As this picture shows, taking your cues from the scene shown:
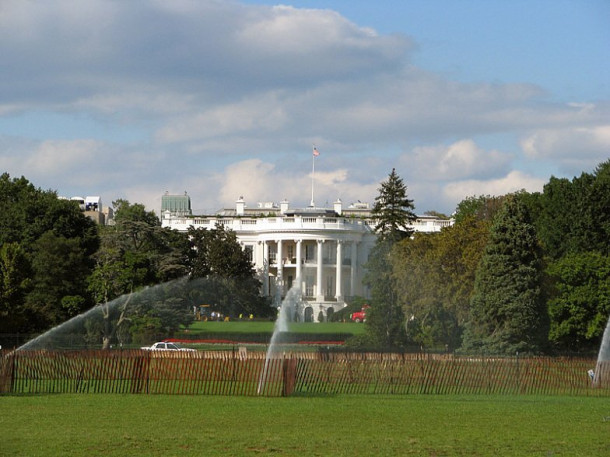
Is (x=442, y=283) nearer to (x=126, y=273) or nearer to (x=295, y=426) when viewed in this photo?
(x=126, y=273)

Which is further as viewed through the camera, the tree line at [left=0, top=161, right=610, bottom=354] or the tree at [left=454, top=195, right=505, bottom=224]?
the tree at [left=454, top=195, right=505, bottom=224]

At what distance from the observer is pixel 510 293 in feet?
186

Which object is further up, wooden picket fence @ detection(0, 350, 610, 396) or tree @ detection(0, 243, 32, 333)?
tree @ detection(0, 243, 32, 333)

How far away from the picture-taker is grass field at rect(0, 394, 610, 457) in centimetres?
2472

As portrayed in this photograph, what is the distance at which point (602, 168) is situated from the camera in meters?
98.7

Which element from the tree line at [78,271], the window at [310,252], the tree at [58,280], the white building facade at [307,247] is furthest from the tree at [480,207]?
→ the tree at [58,280]

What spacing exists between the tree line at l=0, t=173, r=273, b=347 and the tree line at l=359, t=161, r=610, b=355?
1386 cm

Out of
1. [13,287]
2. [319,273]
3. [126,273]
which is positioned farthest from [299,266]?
[13,287]

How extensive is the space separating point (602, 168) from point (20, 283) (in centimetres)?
5318

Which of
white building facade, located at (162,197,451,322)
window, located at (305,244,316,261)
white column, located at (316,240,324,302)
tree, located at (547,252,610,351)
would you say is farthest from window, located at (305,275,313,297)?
tree, located at (547,252,610,351)

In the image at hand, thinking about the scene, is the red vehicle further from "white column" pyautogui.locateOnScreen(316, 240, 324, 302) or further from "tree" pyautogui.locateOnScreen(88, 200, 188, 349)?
"tree" pyautogui.locateOnScreen(88, 200, 188, 349)

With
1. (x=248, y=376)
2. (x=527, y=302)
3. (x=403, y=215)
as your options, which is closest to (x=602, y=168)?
(x=403, y=215)

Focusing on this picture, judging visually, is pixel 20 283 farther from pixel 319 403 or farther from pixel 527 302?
pixel 319 403

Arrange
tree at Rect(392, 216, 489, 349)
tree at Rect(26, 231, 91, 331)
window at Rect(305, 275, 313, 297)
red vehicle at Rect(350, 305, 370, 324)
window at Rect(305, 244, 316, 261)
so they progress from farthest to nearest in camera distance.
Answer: window at Rect(305, 244, 316, 261)
window at Rect(305, 275, 313, 297)
red vehicle at Rect(350, 305, 370, 324)
tree at Rect(26, 231, 91, 331)
tree at Rect(392, 216, 489, 349)
